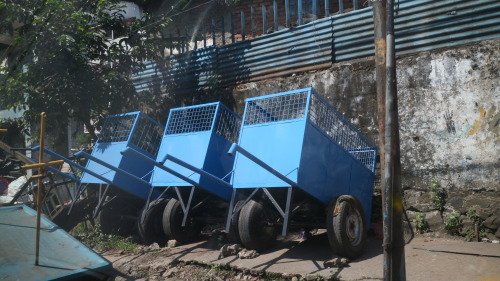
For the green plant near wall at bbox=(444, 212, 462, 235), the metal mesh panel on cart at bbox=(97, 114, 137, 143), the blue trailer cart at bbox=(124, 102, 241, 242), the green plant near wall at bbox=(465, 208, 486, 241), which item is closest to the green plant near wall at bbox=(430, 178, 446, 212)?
the green plant near wall at bbox=(444, 212, 462, 235)

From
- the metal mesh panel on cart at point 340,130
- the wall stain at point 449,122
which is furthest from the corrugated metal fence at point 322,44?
the metal mesh panel on cart at point 340,130

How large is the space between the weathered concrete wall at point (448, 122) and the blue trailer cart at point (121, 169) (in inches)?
146

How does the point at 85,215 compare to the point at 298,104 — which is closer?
the point at 298,104

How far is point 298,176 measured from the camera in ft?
19.6

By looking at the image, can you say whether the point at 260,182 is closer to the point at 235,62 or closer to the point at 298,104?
the point at 298,104

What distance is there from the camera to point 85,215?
860 centimetres


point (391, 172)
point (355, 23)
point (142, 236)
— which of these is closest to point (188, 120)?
point (142, 236)

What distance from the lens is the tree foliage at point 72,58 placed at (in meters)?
9.16

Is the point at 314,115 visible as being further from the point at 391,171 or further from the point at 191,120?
the point at 191,120

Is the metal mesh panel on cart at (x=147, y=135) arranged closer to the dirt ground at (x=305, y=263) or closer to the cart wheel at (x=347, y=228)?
the dirt ground at (x=305, y=263)

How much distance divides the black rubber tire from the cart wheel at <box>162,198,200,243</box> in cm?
141

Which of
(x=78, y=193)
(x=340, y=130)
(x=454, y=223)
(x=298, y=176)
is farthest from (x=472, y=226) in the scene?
(x=78, y=193)

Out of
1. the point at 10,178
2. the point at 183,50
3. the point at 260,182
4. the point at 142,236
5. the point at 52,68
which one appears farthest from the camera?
the point at 10,178

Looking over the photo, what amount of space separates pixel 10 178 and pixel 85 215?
6.03 metres
